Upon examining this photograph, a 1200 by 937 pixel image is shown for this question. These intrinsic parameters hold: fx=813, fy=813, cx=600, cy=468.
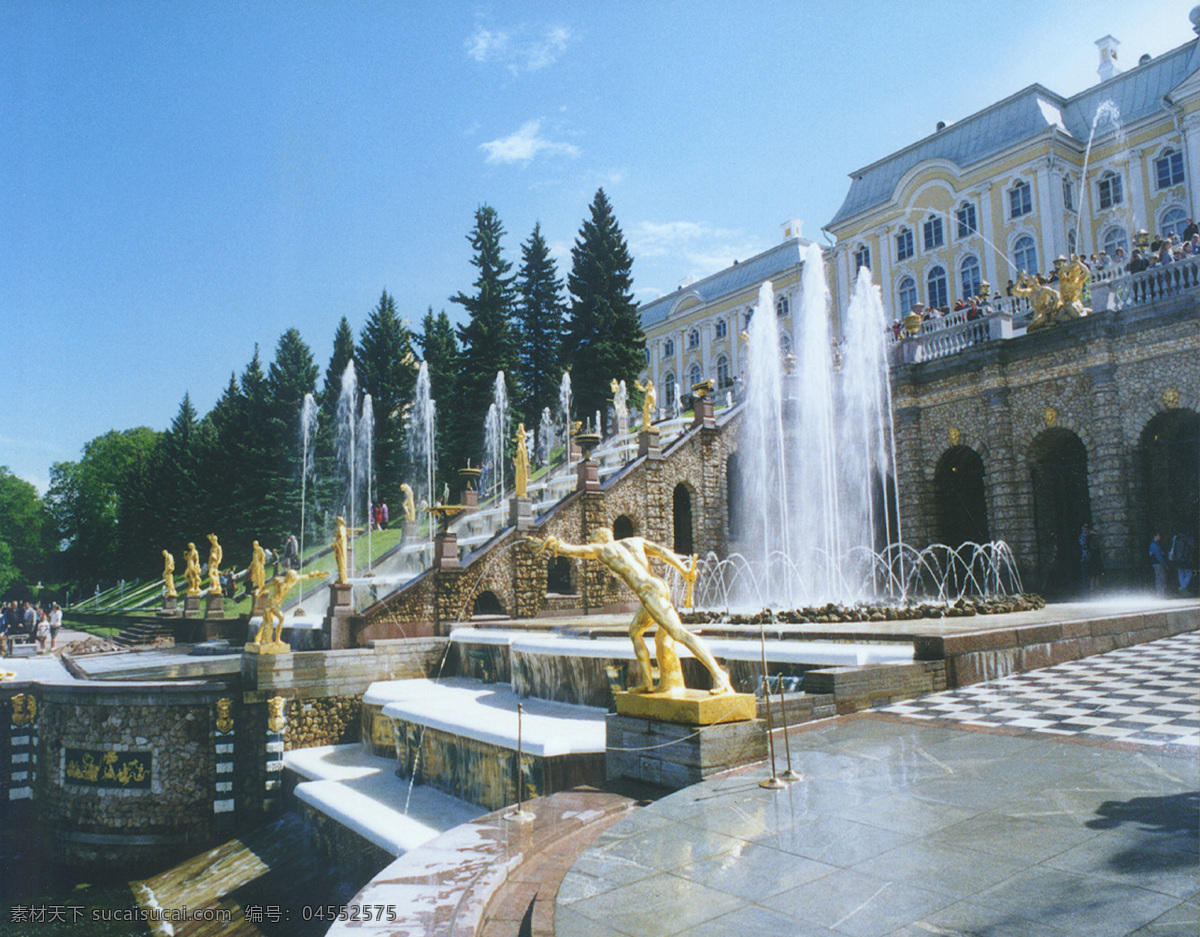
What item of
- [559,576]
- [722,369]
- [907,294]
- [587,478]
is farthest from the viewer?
[722,369]

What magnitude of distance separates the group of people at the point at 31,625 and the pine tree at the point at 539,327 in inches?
1002

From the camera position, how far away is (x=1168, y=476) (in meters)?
19.6

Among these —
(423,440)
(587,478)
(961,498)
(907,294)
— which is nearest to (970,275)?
(907,294)

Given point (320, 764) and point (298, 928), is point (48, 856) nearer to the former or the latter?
point (320, 764)

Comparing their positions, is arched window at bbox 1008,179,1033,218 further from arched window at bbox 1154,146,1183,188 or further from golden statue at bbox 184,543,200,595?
golden statue at bbox 184,543,200,595

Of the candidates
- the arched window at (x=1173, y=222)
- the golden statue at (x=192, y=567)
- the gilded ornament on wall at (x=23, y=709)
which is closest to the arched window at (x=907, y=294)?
the arched window at (x=1173, y=222)

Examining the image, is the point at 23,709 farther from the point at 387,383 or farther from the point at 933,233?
the point at 933,233

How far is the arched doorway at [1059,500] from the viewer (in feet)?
70.3

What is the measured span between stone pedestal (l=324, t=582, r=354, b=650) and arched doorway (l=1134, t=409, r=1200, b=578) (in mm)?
17829

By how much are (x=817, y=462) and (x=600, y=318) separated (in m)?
23.1

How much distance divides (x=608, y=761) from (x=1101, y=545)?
17408 millimetres

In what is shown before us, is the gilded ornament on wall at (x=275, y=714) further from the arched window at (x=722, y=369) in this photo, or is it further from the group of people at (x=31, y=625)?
the arched window at (x=722, y=369)

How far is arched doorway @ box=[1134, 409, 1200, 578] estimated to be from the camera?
19.0m

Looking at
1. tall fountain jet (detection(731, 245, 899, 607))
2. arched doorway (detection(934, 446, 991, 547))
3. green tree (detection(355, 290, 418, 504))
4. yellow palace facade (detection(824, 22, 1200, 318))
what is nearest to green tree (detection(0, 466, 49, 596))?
green tree (detection(355, 290, 418, 504))
